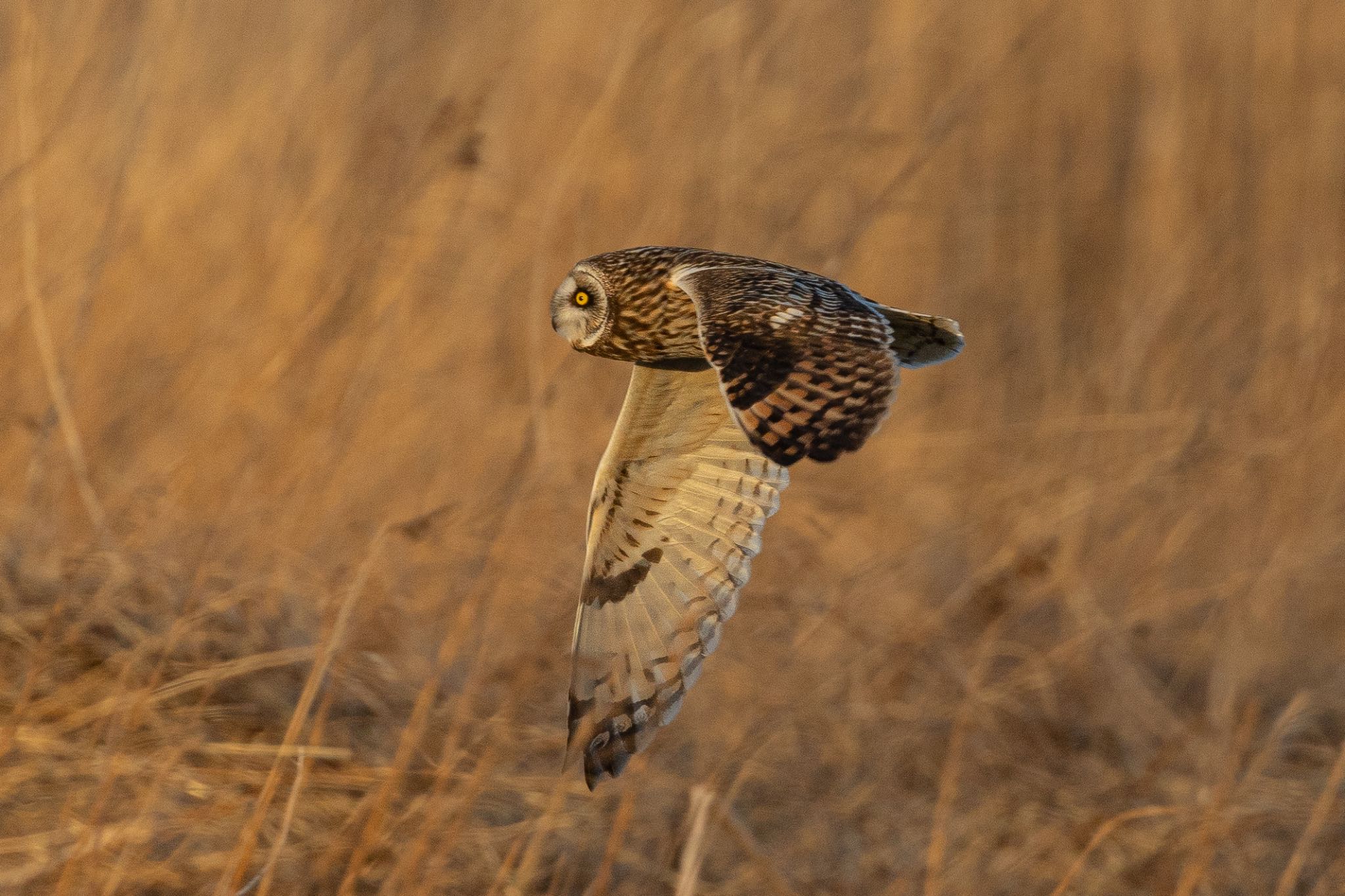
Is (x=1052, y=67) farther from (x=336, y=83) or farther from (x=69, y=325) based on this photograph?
(x=69, y=325)

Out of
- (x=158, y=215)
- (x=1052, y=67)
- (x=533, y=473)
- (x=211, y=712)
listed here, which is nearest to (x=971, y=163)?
(x=1052, y=67)

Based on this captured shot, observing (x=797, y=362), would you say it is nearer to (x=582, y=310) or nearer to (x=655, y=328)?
(x=655, y=328)

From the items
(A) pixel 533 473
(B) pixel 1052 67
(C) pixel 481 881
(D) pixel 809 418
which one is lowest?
(C) pixel 481 881

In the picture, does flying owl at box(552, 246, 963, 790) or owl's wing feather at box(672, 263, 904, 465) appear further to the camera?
flying owl at box(552, 246, 963, 790)

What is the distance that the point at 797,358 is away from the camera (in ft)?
6.52

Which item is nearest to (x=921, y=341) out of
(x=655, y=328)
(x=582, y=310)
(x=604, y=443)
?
(x=655, y=328)

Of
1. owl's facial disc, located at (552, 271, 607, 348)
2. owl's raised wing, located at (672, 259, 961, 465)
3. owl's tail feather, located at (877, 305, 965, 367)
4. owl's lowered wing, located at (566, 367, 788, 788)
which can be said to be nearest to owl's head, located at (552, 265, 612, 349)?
owl's facial disc, located at (552, 271, 607, 348)

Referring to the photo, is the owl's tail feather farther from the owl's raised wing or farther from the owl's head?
the owl's head

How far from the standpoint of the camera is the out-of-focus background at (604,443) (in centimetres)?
252

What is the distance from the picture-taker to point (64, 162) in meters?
3.73

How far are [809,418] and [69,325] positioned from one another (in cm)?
210

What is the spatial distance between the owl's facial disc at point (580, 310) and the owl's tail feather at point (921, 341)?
431 mm

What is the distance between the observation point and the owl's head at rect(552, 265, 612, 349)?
2562 mm

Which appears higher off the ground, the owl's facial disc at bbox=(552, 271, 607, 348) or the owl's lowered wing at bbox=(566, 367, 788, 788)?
the owl's facial disc at bbox=(552, 271, 607, 348)
